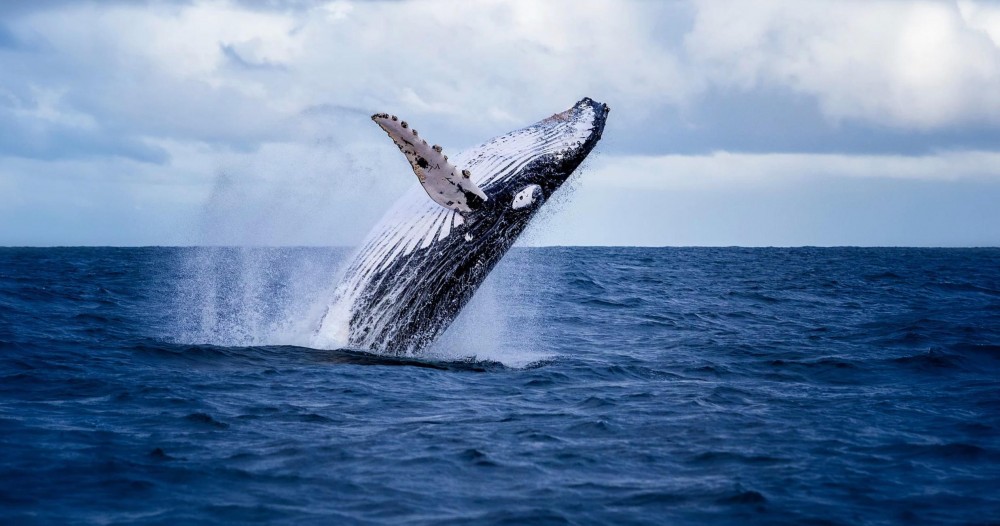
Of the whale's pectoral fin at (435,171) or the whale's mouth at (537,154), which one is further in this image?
the whale's mouth at (537,154)

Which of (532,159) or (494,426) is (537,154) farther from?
(494,426)

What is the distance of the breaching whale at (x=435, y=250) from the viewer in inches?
440

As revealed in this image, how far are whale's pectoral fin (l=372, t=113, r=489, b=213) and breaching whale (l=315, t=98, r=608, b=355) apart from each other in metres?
0.08

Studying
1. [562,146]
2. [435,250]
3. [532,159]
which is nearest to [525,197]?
[532,159]

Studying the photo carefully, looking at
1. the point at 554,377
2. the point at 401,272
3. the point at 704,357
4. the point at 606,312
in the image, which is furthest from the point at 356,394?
the point at 606,312

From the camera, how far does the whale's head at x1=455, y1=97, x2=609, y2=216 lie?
37.0ft

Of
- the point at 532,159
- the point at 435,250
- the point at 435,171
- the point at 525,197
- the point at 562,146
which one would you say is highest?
the point at 562,146

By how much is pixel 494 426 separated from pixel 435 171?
9.70ft

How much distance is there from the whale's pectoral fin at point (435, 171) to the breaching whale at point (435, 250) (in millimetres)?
82

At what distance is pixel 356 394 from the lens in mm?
9516

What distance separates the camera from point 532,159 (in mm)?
11625

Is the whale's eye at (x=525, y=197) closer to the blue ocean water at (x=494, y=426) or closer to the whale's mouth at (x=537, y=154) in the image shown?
the whale's mouth at (x=537, y=154)

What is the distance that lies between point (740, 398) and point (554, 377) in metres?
2.26

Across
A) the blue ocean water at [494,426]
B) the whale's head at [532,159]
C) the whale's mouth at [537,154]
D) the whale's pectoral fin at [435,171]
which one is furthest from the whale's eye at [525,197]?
the blue ocean water at [494,426]
